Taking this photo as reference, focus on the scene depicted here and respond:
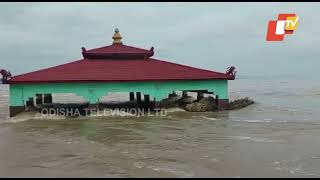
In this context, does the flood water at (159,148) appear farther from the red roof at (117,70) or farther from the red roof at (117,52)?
the red roof at (117,52)

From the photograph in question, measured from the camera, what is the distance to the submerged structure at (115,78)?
18.8m

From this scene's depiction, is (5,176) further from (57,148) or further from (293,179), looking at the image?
(293,179)

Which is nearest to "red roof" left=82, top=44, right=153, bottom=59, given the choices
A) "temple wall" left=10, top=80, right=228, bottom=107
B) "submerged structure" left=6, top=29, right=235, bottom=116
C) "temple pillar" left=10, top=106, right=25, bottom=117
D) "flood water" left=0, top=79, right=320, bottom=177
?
"submerged structure" left=6, top=29, right=235, bottom=116

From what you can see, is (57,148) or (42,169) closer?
(42,169)

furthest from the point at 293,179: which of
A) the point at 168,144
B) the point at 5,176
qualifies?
the point at 5,176

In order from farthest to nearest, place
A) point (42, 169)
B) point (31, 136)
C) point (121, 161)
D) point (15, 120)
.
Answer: point (15, 120)
point (31, 136)
point (121, 161)
point (42, 169)

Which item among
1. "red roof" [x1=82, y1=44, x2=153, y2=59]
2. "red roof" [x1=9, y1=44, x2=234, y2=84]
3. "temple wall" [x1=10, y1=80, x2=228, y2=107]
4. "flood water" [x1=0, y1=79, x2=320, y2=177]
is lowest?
"flood water" [x1=0, y1=79, x2=320, y2=177]

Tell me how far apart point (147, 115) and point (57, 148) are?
28.9ft

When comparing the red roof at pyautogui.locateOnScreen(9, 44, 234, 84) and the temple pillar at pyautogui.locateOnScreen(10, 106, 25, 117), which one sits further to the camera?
the red roof at pyautogui.locateOnScreen(9, 44, 234, 84)

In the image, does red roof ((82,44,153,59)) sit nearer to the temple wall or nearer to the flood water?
the temple wall

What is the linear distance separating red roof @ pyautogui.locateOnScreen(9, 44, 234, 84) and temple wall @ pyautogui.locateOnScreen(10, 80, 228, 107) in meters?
0.26

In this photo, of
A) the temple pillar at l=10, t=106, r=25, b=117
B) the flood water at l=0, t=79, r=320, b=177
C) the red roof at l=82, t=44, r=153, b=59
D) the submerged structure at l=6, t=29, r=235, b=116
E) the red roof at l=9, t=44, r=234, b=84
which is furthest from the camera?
the red roof at l=82, t=44, r=153, b=59

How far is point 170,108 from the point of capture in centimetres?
2061

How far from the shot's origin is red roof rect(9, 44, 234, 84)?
18.9 metres
